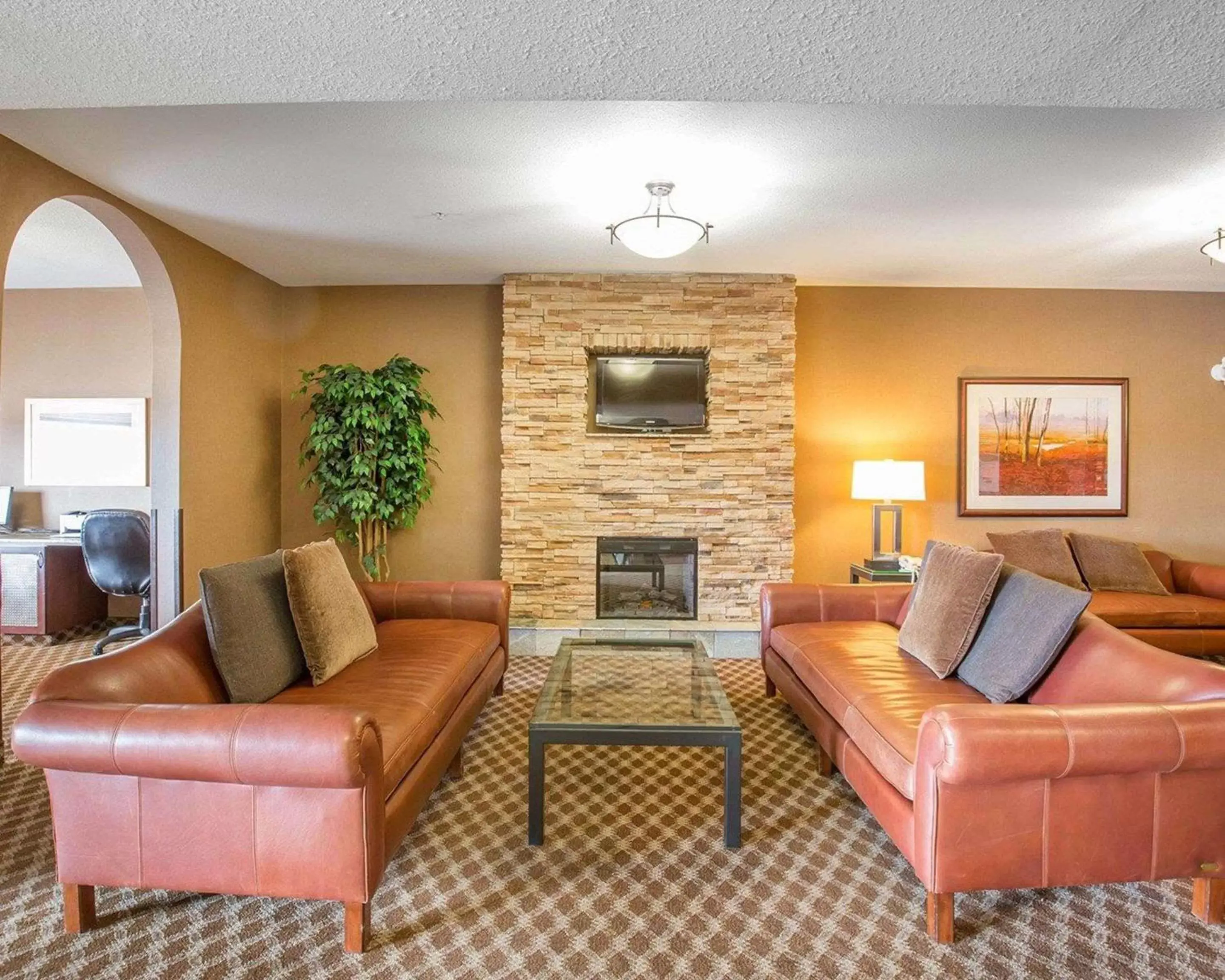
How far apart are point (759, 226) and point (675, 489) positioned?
1766mm

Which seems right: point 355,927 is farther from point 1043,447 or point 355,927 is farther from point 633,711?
point 1043,447

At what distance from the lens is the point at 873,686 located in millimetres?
2312

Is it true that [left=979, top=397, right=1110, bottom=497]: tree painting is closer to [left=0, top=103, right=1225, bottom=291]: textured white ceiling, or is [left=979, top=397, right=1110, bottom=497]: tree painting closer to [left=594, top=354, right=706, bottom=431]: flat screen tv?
[left=0, top=103, right=1225, bottom=291]: textured white ceiling

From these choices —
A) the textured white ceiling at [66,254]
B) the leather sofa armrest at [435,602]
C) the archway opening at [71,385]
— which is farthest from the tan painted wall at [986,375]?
the archway opening at [71,385]

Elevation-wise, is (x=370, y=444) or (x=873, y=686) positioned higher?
(x=370, y=444)

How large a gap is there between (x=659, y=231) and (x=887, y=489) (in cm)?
236

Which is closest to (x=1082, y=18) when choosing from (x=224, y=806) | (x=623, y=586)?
(x=224, y=806)

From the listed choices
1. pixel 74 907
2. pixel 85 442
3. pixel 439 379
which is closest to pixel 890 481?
pixel 439 379

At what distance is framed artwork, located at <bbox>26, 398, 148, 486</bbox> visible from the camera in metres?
4.95

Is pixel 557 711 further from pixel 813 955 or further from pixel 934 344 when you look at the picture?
pixel 934 344

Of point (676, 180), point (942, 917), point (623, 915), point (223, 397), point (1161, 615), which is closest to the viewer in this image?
point (942, 917)

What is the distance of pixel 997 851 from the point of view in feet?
5.33

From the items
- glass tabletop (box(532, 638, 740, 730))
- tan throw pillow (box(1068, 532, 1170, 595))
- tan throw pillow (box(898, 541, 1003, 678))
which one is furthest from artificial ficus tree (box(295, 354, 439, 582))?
tan throw pillow (box(1068, 532, 1170, 595))

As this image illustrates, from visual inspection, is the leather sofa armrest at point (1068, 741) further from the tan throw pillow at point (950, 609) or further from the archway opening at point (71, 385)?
the archway opening at point (71, 385)
